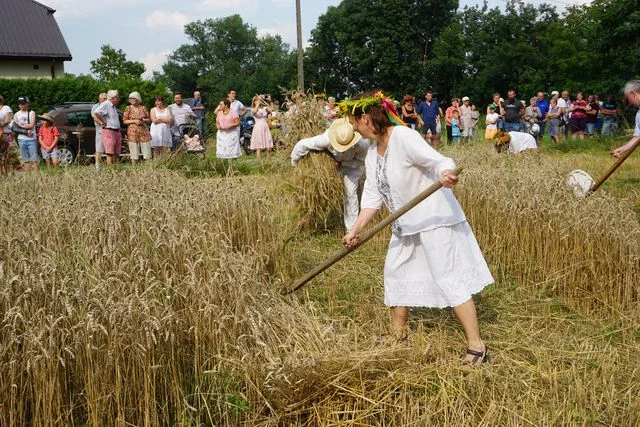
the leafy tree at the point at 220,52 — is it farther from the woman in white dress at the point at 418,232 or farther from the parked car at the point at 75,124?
the woman in white dress at the point at 418,232

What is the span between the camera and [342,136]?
609cm

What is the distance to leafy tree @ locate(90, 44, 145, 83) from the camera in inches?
1959

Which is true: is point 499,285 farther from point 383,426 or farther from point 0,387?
point 0,387

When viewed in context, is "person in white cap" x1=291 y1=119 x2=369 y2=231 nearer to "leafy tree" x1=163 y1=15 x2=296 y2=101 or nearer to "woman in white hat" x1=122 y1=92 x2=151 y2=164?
"woman in white hat" x1=122 y1=92 x2=151 y2=164

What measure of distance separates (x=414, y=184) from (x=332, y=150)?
292cm

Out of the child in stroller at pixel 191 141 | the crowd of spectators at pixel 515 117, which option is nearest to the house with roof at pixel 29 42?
the child in stroller at pixel 191 141

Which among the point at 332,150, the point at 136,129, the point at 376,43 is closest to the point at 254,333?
the point at 332,150

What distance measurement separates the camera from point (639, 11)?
48.0ft

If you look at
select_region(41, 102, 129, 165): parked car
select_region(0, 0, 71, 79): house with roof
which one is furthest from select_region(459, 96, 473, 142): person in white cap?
select_region(0, 0, 71, 79): house with roof

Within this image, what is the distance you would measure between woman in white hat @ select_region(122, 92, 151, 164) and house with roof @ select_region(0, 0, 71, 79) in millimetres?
27291

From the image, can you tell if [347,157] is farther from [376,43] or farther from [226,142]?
[376,43]

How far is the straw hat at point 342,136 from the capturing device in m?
6.09

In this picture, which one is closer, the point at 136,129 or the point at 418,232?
the point at 418,232

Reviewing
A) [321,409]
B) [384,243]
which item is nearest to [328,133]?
[384,243]
